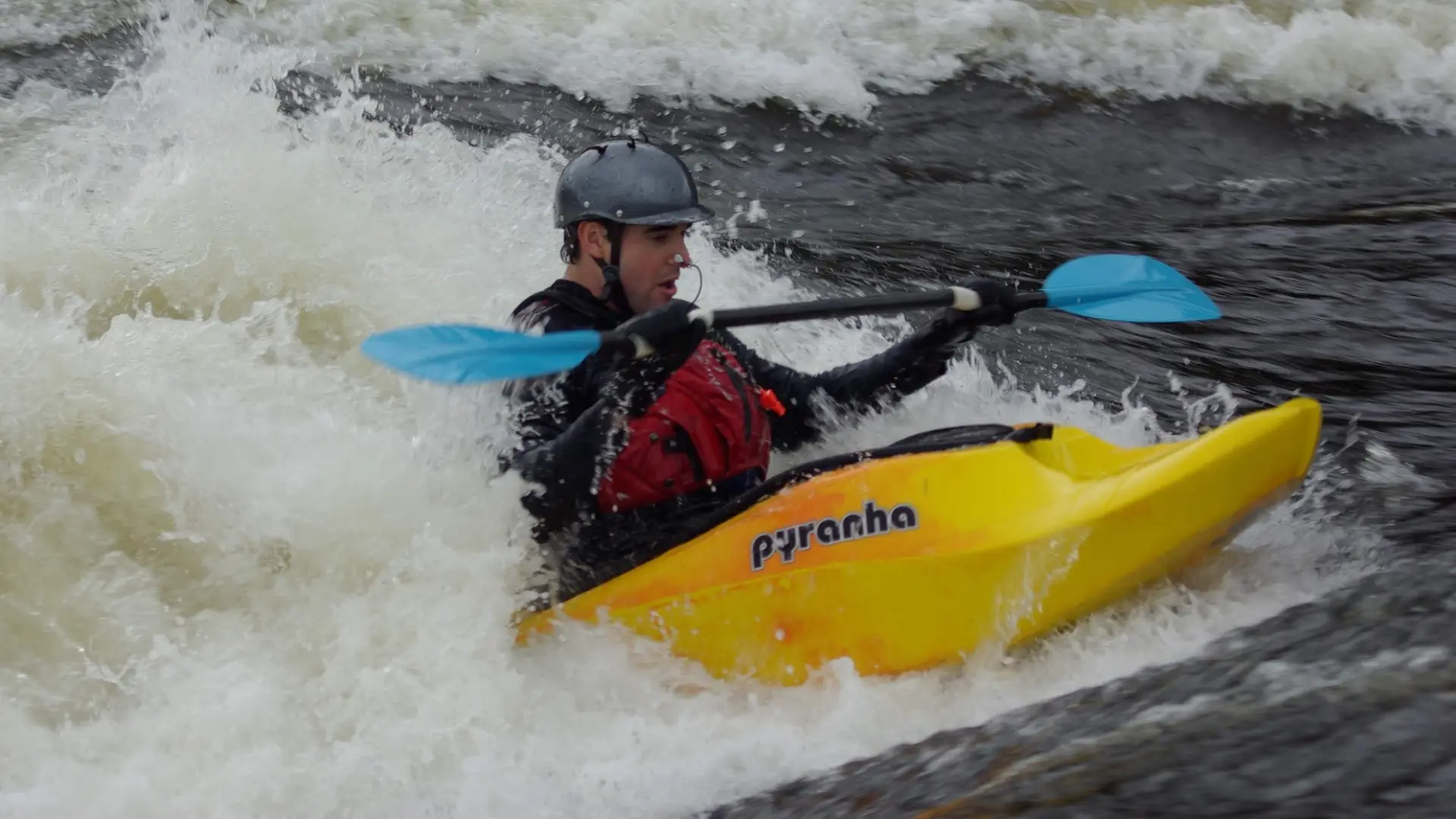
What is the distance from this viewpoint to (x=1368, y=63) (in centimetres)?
832

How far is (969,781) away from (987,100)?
18.7 feet

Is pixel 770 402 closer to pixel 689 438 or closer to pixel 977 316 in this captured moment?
pixel 689 438

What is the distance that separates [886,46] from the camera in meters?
7.78

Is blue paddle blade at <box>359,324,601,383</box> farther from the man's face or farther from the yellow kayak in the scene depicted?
the yellow kayak

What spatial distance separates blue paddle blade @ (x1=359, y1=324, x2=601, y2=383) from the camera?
279cm

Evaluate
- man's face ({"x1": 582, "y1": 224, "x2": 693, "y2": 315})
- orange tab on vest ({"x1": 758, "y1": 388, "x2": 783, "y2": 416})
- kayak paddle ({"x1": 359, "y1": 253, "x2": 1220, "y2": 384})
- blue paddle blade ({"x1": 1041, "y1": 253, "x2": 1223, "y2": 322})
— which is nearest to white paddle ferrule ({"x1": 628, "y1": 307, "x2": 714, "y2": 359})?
kayak paddle ({"x1": 359, "y1": 253, "x2": 1220, "y2": 384})

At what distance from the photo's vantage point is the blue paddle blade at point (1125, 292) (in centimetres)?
351

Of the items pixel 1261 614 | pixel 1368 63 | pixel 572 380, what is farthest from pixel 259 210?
pixel 1368 63

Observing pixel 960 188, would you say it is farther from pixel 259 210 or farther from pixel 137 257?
pixel 137 257

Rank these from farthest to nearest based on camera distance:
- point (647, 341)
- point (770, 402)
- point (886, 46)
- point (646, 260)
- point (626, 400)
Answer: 1. point (886, 46)
2. point (770, 402)
3. point (646, 260)
4. point (626, 400)
5. point (647, 341)

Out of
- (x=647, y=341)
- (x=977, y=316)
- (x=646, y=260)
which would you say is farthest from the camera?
(x=977, y=316)

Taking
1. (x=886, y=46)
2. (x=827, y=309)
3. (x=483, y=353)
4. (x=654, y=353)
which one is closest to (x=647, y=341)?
(x=654, y=353)

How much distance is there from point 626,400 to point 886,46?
5.36 meters

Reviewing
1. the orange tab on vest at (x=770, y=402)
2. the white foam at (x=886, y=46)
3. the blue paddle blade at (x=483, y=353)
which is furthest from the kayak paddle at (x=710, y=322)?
the white foam at (x=886, y=46)
